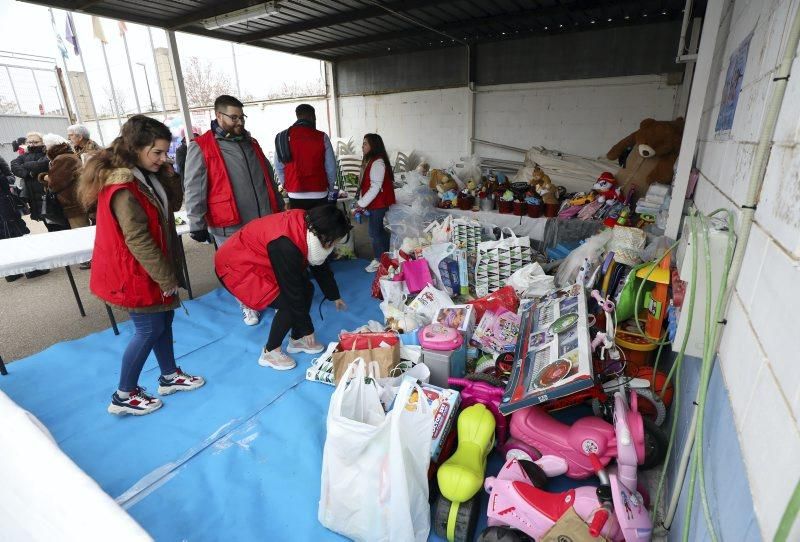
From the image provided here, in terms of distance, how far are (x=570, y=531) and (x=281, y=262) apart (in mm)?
1698

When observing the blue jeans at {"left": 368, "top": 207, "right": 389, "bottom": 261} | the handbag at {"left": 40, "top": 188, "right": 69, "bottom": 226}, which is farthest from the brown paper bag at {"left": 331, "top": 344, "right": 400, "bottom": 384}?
the handbag at {"left": 40, "top": 188, "right": 69, "bottom": 226}

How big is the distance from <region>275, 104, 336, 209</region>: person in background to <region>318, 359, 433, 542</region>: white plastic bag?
103 inches

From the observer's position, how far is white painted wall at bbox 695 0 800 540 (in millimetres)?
602

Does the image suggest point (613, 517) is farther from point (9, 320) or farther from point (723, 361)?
point (9, 320)

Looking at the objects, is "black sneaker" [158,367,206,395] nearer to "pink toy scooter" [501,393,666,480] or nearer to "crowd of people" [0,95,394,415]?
"crowd of people" [0,95,394,415]

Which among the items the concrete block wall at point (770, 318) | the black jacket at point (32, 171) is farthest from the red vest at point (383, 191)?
the black jacket at point (32, 171)

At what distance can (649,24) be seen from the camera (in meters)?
5.24

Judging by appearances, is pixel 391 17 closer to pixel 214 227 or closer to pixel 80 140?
pixel 80 140

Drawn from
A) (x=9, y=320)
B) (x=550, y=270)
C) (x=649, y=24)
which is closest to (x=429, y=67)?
(x=649, y=24)

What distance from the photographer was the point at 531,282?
271 cm

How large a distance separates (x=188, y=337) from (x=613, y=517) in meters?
2.82


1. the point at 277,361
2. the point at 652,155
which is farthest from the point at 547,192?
the point at 277,361

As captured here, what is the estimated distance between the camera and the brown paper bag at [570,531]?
1.19 m

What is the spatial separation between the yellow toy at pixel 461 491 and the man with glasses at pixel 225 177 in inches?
83.8
